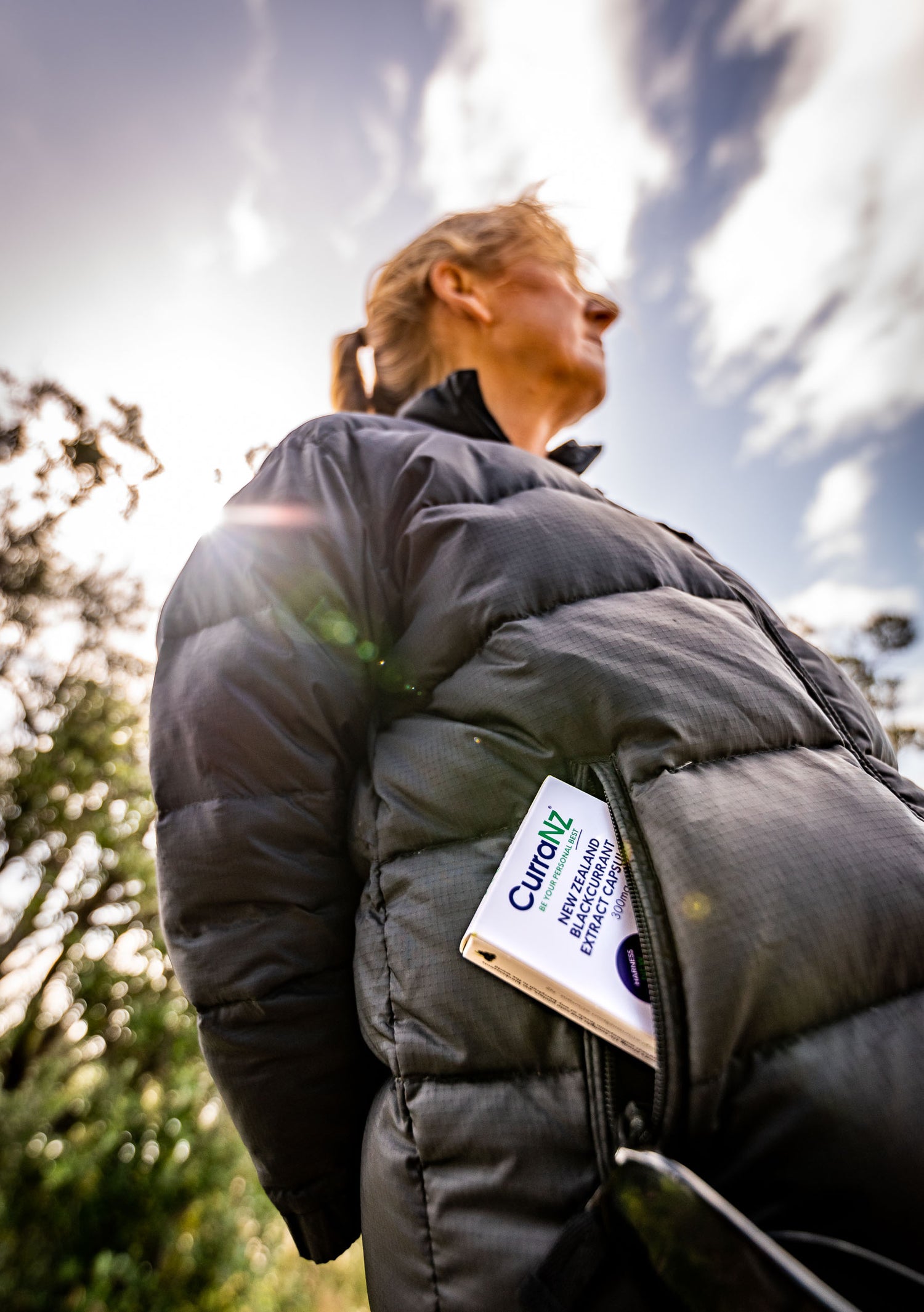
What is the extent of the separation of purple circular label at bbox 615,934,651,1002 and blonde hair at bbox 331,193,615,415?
5.94 feet

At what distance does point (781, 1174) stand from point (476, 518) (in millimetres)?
1009

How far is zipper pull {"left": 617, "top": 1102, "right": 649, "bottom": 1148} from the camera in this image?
2.36ft

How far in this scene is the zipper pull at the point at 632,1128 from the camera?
718mm

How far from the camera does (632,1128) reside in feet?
2.37

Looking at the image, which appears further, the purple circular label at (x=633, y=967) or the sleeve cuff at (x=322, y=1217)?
the sleeve cuff at (x=322, y=1217)

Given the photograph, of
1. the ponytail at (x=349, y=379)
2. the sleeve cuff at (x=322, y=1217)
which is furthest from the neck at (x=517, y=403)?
the sleeve cuff at (x=322, y=1217)

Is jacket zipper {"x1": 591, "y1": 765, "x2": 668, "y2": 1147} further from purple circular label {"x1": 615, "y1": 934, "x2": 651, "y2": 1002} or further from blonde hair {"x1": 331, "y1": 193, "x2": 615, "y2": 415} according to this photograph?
blonde hair {"x1": 331, "y1": 193, "x2": 615, "y2": 415}

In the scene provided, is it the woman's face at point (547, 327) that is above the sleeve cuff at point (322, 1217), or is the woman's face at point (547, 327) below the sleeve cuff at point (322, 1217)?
above

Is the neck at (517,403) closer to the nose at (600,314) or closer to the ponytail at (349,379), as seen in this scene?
the nose at (600,314)

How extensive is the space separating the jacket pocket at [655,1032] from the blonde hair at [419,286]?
5.69 ft

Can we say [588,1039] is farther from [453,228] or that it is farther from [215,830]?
[453,228]

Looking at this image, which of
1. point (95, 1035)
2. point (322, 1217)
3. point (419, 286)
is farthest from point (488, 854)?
point (95, 1035)

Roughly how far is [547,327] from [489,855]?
1586 millimetres

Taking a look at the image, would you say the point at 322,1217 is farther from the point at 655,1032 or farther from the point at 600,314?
the point at 600,314
